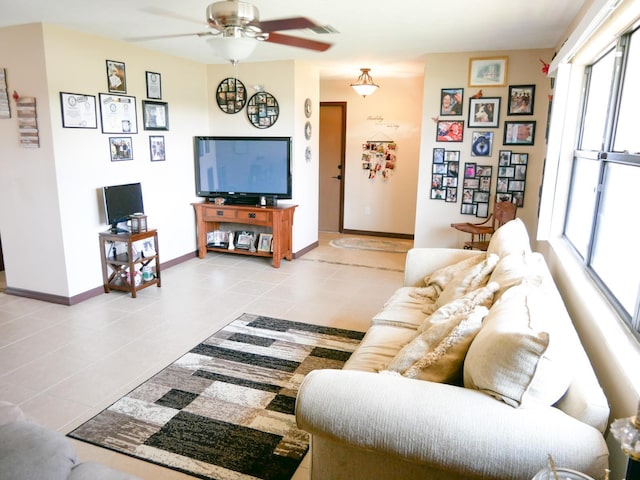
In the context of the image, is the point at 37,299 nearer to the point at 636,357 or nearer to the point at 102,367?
the point at 102,367

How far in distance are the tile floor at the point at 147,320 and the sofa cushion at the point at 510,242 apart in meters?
1.28

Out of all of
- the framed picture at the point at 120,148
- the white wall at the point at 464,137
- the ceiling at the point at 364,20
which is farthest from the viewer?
the white wall at the point at 464,137

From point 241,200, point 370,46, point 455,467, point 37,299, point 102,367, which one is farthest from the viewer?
point 241,200

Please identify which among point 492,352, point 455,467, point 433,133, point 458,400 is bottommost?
point 455,467

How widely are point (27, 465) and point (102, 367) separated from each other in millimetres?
1911

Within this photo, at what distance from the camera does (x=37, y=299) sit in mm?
4109

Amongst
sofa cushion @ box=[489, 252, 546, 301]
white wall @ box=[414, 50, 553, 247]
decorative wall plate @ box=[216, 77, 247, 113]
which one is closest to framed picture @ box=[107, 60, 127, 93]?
decorative wall plate @ box=[216, 77, 247, 113]

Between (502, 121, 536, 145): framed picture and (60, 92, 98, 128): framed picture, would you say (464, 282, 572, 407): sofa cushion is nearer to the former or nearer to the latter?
(502, 121, 536, 145): framed picture

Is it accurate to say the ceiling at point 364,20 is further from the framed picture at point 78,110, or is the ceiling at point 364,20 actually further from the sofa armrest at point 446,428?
the sofa armrest at point 446,428

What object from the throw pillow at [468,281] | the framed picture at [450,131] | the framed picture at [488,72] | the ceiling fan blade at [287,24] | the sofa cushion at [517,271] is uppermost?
the framed picture at [488,72]

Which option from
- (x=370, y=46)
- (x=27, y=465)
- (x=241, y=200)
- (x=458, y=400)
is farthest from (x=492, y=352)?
(x=241, y=200)

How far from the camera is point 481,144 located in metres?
4.70

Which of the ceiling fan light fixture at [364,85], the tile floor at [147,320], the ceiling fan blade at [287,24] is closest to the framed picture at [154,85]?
the tile floor at [147,320]

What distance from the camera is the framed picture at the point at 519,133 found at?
4.50m
